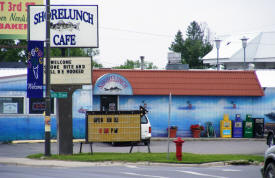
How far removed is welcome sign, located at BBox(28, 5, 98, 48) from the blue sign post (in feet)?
1.77

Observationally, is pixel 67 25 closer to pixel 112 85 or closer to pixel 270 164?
pixel 112 85

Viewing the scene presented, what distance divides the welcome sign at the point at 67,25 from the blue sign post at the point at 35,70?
1.77 feet

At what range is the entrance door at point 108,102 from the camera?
116ft

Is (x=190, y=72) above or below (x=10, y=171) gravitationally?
above

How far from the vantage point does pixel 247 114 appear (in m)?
36.7

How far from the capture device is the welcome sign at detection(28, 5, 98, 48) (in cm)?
2396

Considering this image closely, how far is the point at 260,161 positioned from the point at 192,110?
1500 cm

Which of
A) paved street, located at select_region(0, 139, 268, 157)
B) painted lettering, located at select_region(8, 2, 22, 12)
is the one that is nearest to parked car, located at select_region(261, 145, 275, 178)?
paved street, located at select_region(0, 139, 268, 157)

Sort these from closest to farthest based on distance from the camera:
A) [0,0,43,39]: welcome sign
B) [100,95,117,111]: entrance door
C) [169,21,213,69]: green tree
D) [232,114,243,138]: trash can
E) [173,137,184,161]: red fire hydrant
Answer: [173,137,184,161]: red fire hydrant, [100,95,117,111]: entrance door, [232,114,243,138]: trash can, [0,0,43,39]: welcome sign, [169,21,213,69]: green tree

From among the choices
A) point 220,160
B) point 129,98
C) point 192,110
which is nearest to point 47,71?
point 220,160

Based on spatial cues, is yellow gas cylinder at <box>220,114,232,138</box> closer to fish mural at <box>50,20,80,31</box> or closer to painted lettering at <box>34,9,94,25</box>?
painted lettering at <box>34,9,94,25</box>

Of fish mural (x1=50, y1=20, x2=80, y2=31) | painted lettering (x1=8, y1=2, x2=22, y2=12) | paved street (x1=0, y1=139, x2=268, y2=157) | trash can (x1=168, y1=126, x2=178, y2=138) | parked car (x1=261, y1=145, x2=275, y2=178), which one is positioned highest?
painted lettering (x1=8, y1=2, x2=22, y2=12)

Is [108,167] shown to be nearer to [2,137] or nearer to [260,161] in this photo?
[260,161]

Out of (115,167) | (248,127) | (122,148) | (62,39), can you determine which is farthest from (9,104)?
(248,127)
